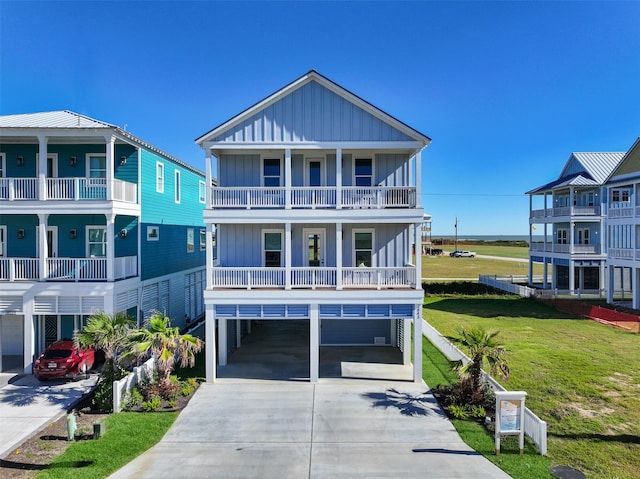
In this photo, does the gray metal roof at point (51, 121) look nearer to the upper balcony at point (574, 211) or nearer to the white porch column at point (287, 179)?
the white porch column at point (287, 179)

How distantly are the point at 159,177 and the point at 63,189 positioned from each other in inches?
184

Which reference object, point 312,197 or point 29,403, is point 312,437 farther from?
point 29,403

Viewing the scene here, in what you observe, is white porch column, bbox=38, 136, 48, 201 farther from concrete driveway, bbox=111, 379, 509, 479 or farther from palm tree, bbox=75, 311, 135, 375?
concrete driveway, bbox=111, 379, 509, 479

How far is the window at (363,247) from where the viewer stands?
17094 mm

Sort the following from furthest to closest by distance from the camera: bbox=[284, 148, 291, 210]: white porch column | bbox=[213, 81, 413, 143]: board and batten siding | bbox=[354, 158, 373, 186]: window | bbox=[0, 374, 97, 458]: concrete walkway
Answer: bbox=[354, 158, 373, 186]: window
bbox=[213, 81, 413, 143]: board and batten siding
bbox=[284, 148, 291, 210]: white porch column
bbox=[0, 374, 97, 458]: concrete walkway

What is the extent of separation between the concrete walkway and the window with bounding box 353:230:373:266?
11.1m

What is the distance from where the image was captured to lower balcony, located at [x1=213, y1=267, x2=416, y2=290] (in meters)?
14.9

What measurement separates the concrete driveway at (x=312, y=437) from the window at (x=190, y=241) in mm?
11976

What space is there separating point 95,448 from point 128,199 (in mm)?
10480

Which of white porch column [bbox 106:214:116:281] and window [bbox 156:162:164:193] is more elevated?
window [bbox 156:162:164:193]

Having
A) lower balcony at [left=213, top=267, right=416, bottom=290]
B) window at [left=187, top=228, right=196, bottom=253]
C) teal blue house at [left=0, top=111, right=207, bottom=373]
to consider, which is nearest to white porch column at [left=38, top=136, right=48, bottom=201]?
teal blue house at [left=0, top=111, right=207, bottom=373]

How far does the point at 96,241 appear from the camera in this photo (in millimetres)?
17359

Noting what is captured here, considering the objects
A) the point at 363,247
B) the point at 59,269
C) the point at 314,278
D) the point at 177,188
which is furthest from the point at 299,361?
the point at 177,188

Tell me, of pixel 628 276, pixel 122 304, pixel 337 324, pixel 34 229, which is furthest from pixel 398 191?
pixel 628 276
